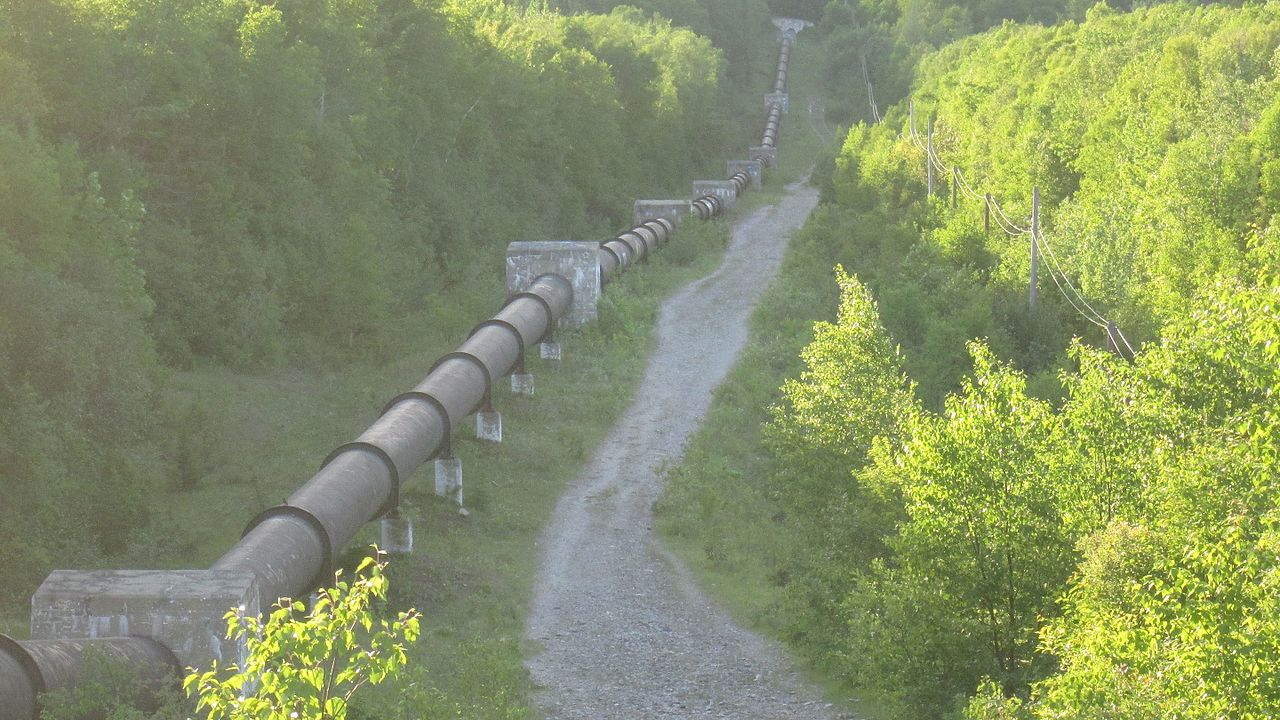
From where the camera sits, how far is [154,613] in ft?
46.0

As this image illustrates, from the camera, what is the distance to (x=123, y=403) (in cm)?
2162

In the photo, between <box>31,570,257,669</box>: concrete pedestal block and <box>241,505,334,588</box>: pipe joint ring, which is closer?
<box>31,570,257,669</box>: concrete pedestal block

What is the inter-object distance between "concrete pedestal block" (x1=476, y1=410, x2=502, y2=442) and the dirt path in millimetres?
2066

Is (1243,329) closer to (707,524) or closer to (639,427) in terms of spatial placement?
(707,524)

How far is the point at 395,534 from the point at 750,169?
6227 centimetres

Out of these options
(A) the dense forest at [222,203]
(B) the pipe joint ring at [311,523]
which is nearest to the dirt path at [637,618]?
(B) the pipe joint ring at [311,523]

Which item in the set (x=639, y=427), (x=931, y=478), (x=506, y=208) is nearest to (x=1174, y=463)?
(x=931, y=478)

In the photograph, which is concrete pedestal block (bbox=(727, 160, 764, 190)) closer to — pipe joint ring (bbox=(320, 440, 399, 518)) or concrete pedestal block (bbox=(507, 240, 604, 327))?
concrete pedestal block (bbox=(507, 240, 604, 327))

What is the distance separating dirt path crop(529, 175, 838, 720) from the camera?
17.5 metres

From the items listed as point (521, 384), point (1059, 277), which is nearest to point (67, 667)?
A: point (521, 384)

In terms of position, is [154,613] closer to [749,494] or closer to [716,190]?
[749,494]

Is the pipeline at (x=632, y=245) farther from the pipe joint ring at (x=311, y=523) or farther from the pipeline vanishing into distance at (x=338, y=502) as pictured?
the pipe joint ring at (x=311, y=523)

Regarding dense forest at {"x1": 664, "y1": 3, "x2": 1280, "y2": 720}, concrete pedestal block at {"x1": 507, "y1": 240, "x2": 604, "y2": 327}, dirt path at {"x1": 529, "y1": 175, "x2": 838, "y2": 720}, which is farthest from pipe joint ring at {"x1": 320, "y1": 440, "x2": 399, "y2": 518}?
concrete pedestal block at {"x1": 507, "y1": 240, "x2": 604, "y2": 327}

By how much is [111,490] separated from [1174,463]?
15.2 meters
